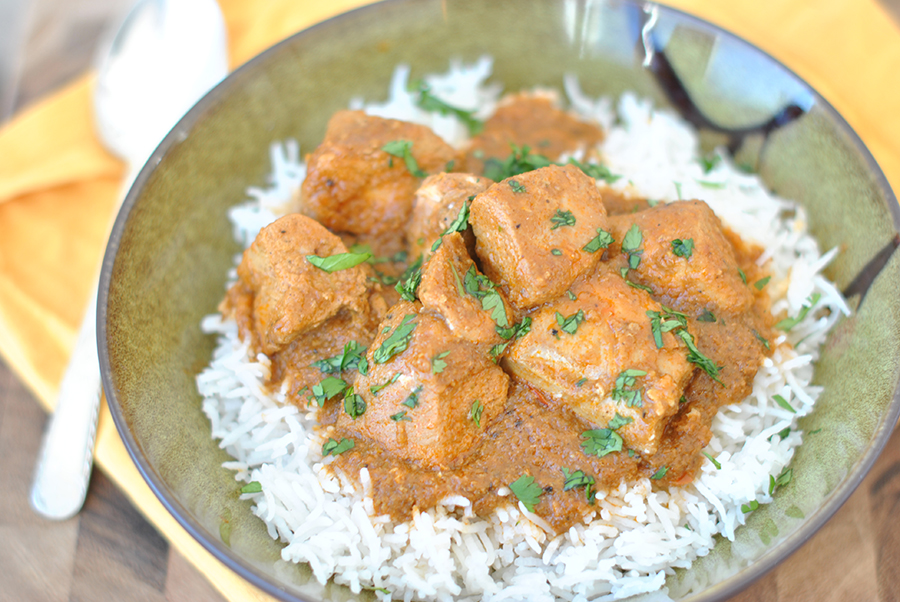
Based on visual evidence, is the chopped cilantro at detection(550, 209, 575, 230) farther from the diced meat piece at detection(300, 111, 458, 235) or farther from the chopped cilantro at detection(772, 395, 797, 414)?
the chopped cilantro at detection(772, 395, 797, 414)

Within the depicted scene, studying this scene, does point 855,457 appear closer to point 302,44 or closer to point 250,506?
point 250,506

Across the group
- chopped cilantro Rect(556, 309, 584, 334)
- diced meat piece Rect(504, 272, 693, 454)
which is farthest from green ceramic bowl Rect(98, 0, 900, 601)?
chopped cilantro Rect(556, 309, 584, 334)

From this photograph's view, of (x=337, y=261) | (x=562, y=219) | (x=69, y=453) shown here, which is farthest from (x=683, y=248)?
(x=69, y=453)

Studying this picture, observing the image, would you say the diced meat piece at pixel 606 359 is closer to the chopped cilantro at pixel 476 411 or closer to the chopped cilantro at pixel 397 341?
the chopped cilantro at pixel 476 411

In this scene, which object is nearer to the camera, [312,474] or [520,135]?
[312,474]

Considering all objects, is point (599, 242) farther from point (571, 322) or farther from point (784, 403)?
point (784, 403)

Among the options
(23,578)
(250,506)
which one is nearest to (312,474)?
(250,506)
